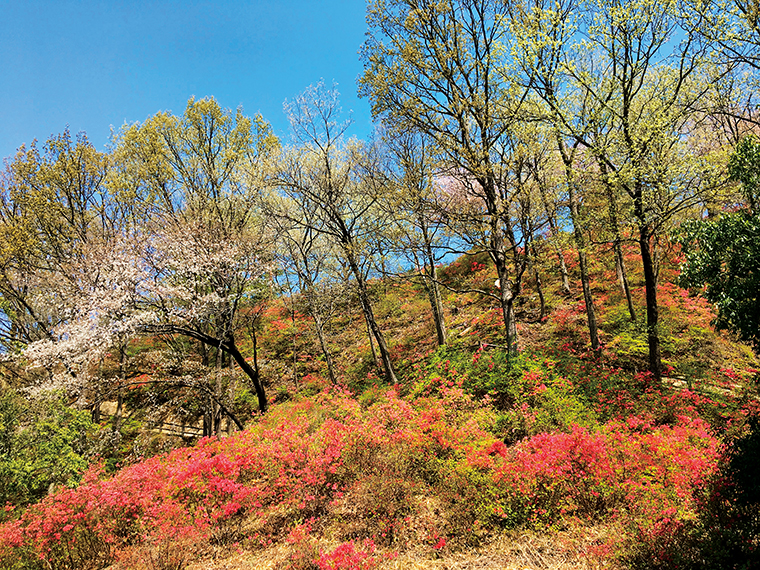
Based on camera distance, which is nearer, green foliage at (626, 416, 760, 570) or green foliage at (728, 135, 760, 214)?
green foliage at (626, 416, 760, 570)

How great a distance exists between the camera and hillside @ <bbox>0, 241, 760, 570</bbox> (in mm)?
4934

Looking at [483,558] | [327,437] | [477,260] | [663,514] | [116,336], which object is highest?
[477,260]

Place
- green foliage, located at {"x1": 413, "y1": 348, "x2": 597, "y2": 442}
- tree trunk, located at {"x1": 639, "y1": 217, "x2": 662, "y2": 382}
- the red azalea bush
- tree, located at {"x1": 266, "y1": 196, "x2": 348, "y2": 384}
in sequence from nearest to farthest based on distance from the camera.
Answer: the red azalea bush < green foliage, located at {"x1": 413, "y1": 348, "x2": 597, "y2": 442} < tree trunk, located at {"x1": 639, "y1": 217, "x2": 662, "y2": 382} < tree, located at {"x1": 266, "y1": 196, "x2": 348, "y2": 384}

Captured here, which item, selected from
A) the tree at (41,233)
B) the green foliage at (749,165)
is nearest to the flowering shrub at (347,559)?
the green foliage at (749,165)

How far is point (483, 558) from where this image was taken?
4.97 meters

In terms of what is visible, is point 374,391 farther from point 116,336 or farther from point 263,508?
point 116,336

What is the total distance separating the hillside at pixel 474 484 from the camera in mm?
4934

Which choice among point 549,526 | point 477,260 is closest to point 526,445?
point 549,526

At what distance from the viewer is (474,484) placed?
621cm

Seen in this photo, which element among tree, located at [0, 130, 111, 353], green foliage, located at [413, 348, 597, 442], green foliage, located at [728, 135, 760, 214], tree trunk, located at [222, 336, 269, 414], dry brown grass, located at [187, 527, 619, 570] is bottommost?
dry brown grass, located at [187, 527, 619, 570]

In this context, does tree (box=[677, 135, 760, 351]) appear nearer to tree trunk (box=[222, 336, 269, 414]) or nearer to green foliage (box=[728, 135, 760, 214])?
green foliage (box=[728, 135, 760, 214])

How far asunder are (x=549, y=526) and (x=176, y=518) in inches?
281

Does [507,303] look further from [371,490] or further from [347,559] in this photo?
[347,559]

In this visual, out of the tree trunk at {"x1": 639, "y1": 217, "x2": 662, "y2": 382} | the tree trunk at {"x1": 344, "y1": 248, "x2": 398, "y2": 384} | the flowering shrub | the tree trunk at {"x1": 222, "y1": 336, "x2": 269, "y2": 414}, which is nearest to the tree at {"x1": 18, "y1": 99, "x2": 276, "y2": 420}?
the tree trunk at {"x1": 222, "y1": 336, "x2": 269, "y2": 414}
